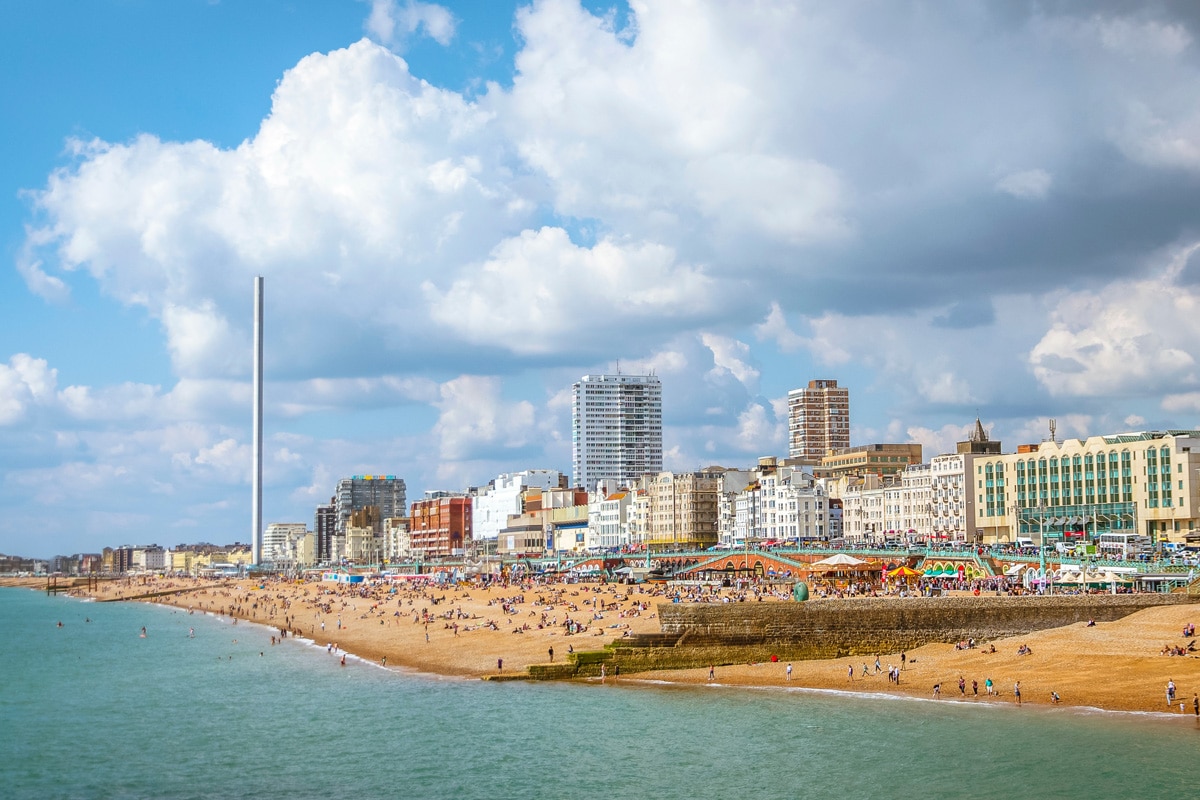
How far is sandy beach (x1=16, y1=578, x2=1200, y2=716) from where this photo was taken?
166ft

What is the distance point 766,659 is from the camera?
2360 inches

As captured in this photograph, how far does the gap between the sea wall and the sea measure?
3503 millimetres

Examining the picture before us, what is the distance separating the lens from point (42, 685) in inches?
2849

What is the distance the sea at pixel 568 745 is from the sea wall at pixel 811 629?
3503mm

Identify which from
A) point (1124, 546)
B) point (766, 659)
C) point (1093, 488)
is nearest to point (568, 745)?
point (766, 659)

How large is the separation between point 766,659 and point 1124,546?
154 feet

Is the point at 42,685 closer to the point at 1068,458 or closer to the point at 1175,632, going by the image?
the point at 1175,632

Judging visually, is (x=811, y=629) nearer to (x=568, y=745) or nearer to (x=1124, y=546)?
(x=568, y=745)

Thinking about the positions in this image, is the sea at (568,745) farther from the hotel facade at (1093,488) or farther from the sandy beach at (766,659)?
the hotel facade at (1093,488)

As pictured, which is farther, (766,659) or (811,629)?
(811,629)

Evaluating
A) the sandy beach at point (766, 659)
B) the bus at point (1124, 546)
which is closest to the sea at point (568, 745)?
the sandy beach at point (766, 659)

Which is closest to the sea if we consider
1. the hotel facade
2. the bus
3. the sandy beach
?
the sandy beach

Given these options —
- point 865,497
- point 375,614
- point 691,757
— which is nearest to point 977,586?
point 691,757

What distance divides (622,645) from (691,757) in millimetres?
18990
